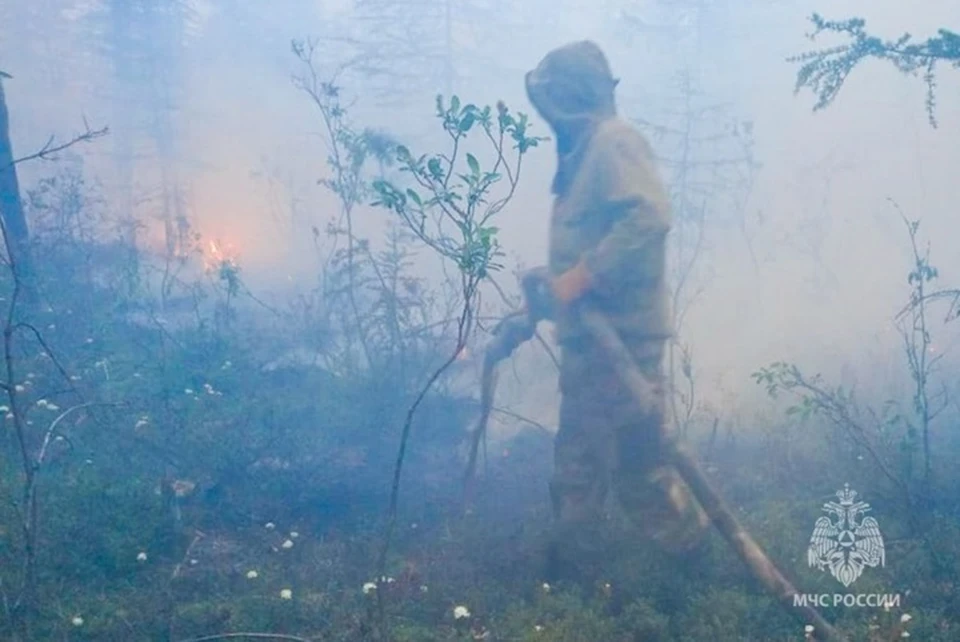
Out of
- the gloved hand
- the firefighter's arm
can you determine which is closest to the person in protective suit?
the firefighter's arm

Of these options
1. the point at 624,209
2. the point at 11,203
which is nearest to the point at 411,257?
the point at 11,203

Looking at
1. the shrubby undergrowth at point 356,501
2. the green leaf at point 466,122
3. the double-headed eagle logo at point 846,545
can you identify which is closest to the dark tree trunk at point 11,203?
the shrubby undergrowth at point 356,501

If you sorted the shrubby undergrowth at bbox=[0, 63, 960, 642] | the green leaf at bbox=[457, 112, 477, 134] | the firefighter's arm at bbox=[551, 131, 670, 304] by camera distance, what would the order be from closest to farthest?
1. the green leaf at bbox=[457, 112, 477, 134]
2. the shrubby undergrowth at bbox=[0, 63, 960, 642]
3. the firefighter's arm at bbox=[551, 131, 670, 304]

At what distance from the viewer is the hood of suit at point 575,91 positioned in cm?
554

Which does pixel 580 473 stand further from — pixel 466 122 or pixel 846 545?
pixel 466 122

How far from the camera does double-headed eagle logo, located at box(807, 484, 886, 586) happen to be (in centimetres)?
563

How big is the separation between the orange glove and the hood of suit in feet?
2.26

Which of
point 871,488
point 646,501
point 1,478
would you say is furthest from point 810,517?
point 1,478

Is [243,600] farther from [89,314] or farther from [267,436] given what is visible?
[89,314]

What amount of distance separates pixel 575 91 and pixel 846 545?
12.3 ft

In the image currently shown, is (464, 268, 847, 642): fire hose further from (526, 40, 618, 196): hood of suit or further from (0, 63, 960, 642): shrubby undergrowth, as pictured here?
(526, 40, 618, 196): hood of suit

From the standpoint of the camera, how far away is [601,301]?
18.3 feet

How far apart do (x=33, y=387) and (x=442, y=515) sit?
15.6ft

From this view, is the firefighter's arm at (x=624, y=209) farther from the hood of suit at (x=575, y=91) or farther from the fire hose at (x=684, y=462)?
the fire hose at (x=684, y=462)
